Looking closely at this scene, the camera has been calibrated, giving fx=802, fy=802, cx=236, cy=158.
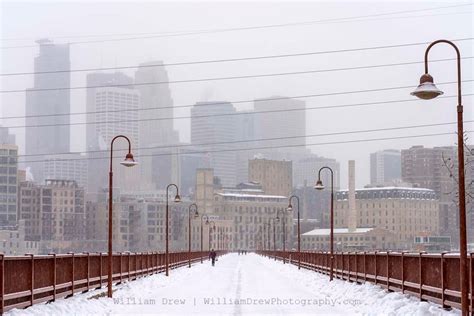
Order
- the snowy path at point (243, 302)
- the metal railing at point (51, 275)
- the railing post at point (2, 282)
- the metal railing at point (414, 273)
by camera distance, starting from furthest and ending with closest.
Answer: the snowy path at point (243, 302)
the metal railing at point (414, 273)
the metal railing at point (51, 275)
the railing post at point (2, 282)

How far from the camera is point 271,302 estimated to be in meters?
29.8

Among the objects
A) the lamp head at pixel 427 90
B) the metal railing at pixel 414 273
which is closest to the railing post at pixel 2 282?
the lamp head at pixel 427 90

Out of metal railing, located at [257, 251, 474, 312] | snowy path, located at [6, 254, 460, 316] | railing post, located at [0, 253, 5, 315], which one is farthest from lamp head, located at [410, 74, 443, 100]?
railing post, located at [0, 253, 5, 315]

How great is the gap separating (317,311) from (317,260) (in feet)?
109

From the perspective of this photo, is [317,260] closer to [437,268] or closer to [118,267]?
[118,267]

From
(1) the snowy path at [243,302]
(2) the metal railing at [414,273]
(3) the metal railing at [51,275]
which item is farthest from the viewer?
(1) the snowy path at [243,302]

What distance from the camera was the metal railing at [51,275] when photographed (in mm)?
21328

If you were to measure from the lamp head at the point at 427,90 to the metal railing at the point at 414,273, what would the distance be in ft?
14.9

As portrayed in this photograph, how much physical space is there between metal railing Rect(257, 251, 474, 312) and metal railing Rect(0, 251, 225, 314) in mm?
11793

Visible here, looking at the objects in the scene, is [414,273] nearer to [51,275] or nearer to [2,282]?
[51,275]

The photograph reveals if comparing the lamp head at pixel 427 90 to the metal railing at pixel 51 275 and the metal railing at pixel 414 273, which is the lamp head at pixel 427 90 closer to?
the metal railing at pixel 414 273

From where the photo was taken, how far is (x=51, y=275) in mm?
26234

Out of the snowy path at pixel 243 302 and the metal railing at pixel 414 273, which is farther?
the snowy path at pixel 243 302

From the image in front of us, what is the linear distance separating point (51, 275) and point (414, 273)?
39.9ft
